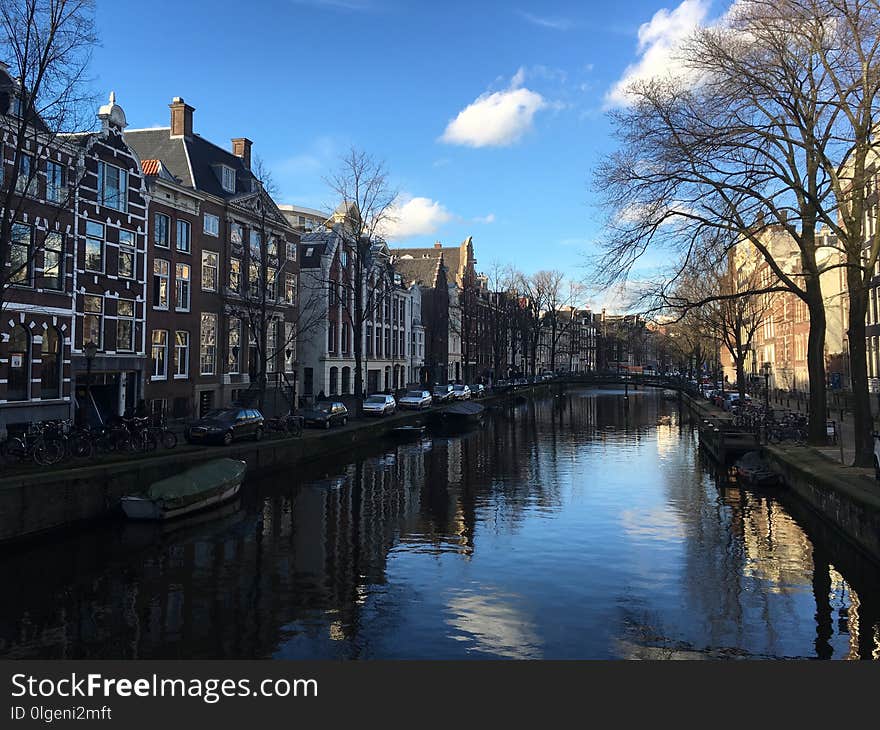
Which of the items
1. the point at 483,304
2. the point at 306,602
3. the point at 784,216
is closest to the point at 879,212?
the point at 784,216

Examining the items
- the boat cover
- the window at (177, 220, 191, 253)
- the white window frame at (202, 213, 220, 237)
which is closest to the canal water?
the boat cover

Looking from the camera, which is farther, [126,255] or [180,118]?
[180,118]

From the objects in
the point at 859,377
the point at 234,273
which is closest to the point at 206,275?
the point at 234,273

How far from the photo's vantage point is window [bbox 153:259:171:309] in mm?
36938

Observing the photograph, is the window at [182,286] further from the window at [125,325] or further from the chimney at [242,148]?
the chimney at [242,148]

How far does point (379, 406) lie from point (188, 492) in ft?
84.9

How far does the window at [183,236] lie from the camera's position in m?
39.1

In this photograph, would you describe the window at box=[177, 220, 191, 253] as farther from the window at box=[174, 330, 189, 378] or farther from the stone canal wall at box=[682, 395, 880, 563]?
the stone canal wall at box=[682, 395, 880, 563]

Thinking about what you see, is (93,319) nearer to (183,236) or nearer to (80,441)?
(183,236)

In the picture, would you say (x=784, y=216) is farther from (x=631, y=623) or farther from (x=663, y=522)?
A: (x=631, y=623)

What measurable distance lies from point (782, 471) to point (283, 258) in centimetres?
3753

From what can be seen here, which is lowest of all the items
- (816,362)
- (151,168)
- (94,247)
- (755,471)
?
(755,471)

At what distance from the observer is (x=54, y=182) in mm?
28422

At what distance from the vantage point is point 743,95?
21.5 meters
